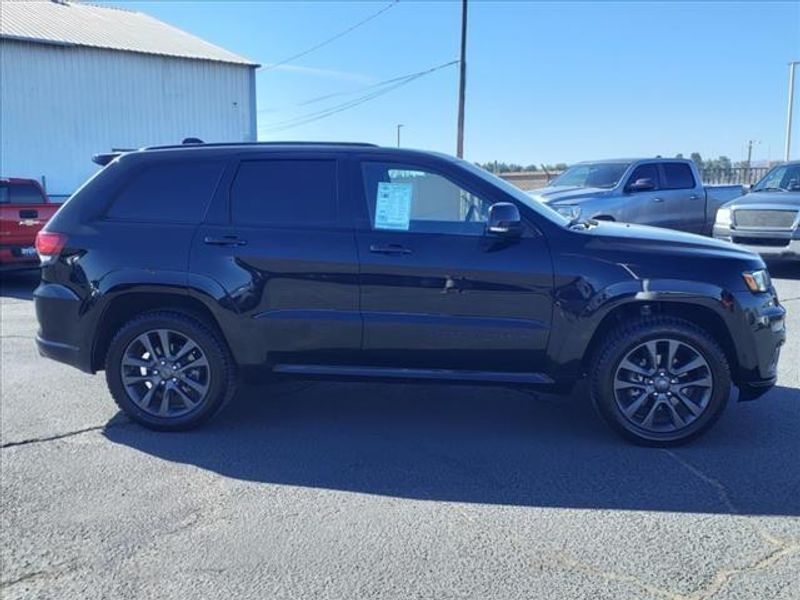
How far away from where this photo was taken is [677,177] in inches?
521

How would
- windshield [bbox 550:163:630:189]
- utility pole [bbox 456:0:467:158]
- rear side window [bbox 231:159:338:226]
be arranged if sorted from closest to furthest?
1. rear side window [bbox 231:159:338:226]
2. windshield [bbox 550:163:630:189]
3. utility pole [bbox 456:0:467:158]

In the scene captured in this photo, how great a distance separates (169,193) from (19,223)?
318 inches

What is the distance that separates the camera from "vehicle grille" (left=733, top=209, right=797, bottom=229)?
11344mm

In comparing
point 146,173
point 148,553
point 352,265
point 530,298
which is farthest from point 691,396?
point 146,173

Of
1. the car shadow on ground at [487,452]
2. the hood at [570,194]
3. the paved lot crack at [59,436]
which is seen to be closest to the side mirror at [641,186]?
the hood at [570,194]

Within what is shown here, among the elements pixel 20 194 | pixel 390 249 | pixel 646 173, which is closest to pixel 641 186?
pixel 646 173

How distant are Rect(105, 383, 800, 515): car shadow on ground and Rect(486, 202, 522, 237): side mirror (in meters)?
1.38

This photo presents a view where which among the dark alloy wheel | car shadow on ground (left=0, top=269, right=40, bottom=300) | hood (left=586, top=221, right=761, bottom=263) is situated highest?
hood (left=586, top=221, right=761, bottom=263)

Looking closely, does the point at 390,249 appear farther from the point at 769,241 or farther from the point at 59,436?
the point at 769,241

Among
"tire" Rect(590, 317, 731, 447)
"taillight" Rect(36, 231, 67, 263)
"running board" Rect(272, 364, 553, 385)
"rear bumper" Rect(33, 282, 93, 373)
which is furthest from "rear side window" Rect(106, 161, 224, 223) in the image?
"tire" Rect(590, 317, 731, 447)

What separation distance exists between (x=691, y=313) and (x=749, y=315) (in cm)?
34

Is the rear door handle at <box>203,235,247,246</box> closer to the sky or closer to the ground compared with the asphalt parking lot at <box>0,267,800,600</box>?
closer to the sky

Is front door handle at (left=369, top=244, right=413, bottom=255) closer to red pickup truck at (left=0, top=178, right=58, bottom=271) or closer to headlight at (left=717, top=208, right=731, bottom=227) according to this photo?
red pickup truck at (left=0, top=178, right=58, bottom=271)

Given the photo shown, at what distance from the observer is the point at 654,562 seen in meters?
3.14
